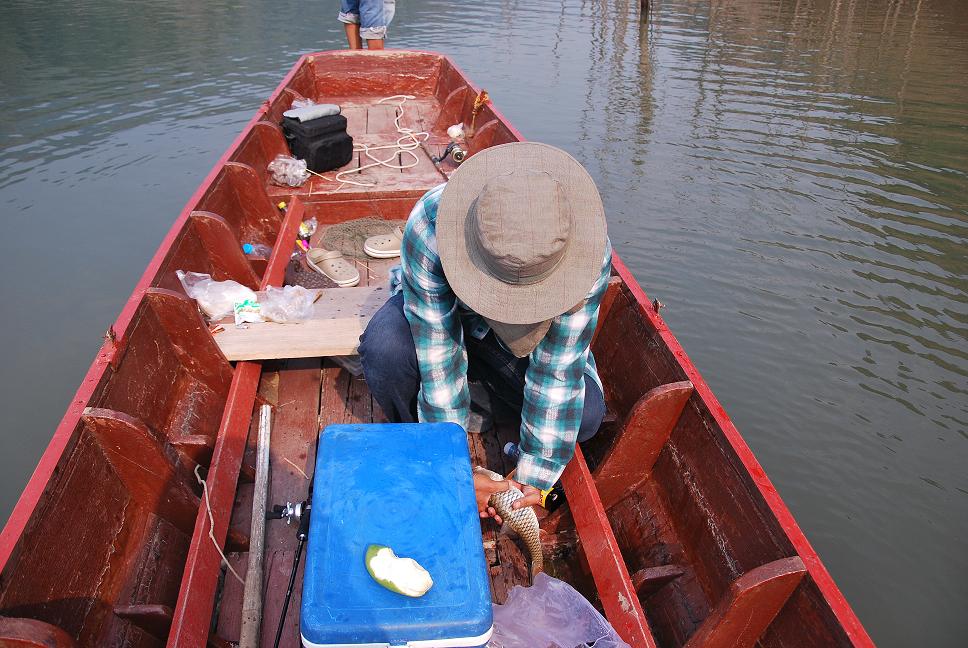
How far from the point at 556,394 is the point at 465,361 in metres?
0.36

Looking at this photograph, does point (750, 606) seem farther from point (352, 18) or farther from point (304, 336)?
point (352, 18)

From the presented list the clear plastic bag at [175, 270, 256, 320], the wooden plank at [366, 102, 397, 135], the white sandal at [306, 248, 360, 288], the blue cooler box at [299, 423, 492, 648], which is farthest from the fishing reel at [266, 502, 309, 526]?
the wooden plank at [366, 102, 397, 135]

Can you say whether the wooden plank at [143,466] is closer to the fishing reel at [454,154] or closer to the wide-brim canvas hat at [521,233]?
the wide-brim canvas hat at [521,233]

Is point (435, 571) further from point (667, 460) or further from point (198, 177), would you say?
point (198, 177)

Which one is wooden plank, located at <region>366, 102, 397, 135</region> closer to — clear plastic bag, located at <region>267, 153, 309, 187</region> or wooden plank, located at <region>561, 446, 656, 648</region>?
clear plastic bag, located at <region>267, 153, 309, 187</region>

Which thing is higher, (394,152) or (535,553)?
(394,152)

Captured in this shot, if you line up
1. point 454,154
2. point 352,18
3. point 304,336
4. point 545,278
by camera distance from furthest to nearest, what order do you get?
point 352,18 < point 454,154 < point 304,336 < point 545,278

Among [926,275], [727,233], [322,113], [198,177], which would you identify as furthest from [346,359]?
[198,177]

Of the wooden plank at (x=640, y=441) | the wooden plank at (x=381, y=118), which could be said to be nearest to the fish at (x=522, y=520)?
the wooden plank at (x=640, y=441)

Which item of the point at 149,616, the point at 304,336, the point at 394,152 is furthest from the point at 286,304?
the point at 394,152

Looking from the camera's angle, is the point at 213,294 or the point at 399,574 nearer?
the point at 399,574

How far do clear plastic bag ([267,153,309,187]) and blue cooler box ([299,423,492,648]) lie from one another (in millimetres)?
3767

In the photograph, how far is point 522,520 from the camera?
229cm

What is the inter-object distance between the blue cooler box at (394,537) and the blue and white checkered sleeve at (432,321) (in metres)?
0.49
